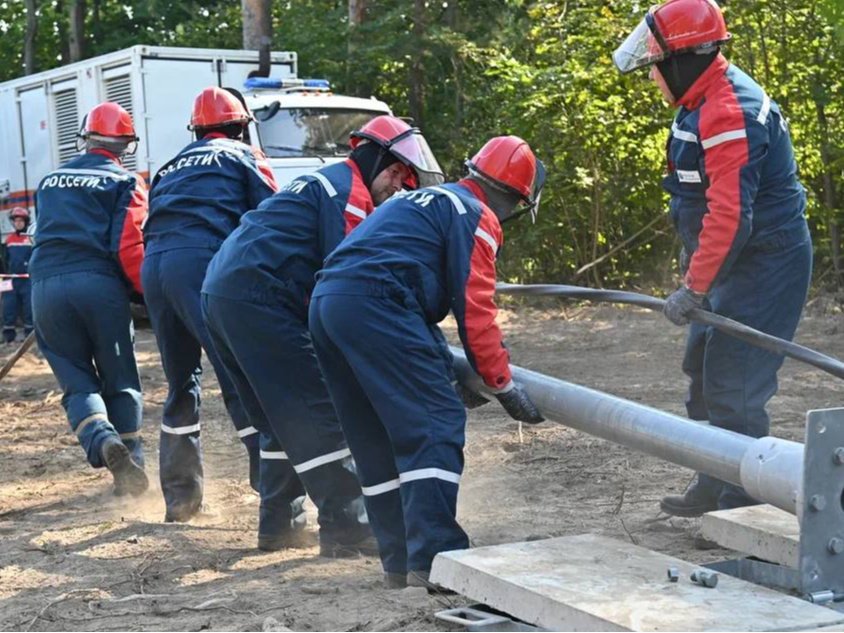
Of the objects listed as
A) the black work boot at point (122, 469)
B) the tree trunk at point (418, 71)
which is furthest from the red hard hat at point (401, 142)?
the tree trunk at point (418, 71)

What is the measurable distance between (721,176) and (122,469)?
3664 millimetres

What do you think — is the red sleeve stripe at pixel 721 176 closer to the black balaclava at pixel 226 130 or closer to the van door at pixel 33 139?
the black balaclava at pixel 226 130

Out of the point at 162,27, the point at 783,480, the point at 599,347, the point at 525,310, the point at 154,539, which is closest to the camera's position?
the point at 783,480

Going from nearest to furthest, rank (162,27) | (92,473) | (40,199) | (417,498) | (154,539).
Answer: (417,498) → (154,539) → (40,199) → (92,473) → (162,27)

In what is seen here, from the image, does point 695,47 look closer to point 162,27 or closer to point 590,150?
point 590,150

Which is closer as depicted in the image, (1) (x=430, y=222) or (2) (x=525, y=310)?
(1) (x=430, y=222)

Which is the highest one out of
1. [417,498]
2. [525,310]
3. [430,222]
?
[430,222]

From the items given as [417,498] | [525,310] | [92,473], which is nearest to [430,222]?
[417,498]

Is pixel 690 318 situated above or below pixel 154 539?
above

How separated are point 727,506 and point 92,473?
13.8ft

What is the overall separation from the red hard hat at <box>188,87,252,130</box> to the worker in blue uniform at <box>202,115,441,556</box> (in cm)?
133

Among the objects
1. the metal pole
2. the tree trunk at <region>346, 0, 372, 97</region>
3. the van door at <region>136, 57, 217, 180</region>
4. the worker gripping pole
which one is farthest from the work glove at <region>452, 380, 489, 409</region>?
the tree trunk at <region>346, 0, 372, 97</region>

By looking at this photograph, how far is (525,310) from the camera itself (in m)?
16.6

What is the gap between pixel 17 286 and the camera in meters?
17.7
